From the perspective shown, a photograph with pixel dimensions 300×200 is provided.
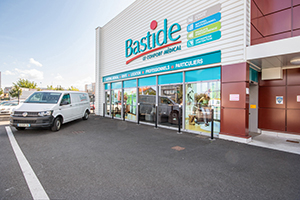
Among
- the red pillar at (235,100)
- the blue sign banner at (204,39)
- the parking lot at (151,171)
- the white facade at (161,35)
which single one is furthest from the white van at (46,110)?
the red pillar at (235,100)

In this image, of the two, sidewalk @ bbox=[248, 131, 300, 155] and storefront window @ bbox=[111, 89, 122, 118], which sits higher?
storefront window @ bbox=[111, 89, 122, 118]

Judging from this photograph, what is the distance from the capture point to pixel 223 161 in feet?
13.0

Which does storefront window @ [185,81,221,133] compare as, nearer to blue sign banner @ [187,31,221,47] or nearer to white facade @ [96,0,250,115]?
white facade @ [96,0,250,115]

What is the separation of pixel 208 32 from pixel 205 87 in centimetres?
225

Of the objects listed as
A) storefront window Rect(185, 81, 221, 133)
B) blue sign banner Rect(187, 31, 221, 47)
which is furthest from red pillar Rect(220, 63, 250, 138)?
blue sign banner Rect(187, 31, 221, 47)

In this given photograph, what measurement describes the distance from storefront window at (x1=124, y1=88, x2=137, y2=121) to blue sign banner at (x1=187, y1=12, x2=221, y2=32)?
519cm

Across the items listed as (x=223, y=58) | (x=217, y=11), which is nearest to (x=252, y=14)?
(x=217, y=11)

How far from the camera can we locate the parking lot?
264 centimetres

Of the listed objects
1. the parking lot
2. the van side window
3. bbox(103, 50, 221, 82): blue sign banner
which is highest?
bbox(103, 50, 221, 82): blue sign banner

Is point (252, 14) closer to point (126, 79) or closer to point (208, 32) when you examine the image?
point (208, 32)

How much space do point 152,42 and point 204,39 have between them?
3.30 metres

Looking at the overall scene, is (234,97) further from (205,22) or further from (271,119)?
(205,22)

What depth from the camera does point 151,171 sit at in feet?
11.1

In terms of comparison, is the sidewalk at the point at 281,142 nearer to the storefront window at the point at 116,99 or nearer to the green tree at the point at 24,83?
the storefront window at the point at 116,99
